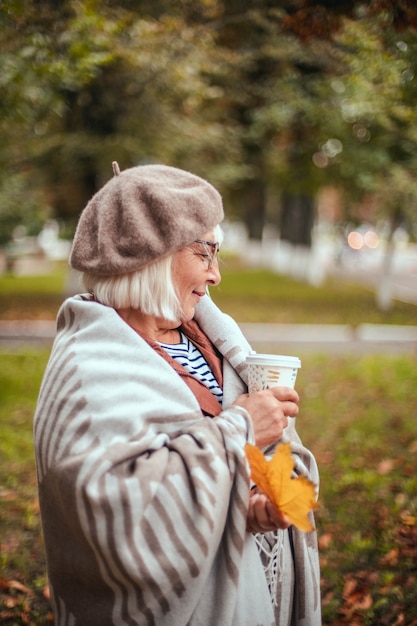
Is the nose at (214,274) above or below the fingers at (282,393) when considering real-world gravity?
above

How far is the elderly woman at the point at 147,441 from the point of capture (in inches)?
70.9

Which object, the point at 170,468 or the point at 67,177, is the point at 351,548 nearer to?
the point at 170,468

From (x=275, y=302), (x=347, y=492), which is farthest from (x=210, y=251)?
(x=275, y=302)

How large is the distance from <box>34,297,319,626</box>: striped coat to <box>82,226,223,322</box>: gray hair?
0.16ft

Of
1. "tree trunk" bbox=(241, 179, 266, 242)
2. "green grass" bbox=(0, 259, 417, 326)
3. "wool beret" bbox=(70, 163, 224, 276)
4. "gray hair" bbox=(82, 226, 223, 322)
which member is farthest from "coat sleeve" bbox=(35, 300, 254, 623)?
"tree trunk" bbox=(241, 179, 266, 242)

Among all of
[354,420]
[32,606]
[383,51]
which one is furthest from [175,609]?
[354,420]

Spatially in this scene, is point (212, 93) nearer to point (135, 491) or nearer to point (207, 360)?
point (207, 360)

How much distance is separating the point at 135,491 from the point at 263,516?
0.42 metres

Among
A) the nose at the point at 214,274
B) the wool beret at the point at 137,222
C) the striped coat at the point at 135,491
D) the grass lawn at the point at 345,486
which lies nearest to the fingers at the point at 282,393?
the striped coat at the point at 135,491

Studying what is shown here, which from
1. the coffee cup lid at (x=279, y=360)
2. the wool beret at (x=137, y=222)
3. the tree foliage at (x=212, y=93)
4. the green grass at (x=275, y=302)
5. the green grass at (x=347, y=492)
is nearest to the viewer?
the wool beret at (x=137, y=222)

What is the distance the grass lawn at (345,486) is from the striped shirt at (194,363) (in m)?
2.17

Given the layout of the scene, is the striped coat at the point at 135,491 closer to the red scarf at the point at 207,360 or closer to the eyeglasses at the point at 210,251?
the red scarf at the point at 207,360

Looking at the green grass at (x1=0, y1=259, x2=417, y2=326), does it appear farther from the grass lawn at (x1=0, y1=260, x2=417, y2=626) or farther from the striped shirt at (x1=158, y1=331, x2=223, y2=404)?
the striped shirt at (x1=158, y1=331, x2=223, y2=404)

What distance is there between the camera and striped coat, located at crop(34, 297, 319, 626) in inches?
70.4
